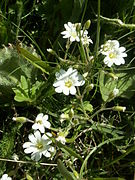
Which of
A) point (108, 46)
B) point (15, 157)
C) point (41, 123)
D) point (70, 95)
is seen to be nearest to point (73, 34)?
point (108, 46)

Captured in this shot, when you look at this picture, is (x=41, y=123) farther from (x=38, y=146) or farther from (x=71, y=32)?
(x=71, y=32)

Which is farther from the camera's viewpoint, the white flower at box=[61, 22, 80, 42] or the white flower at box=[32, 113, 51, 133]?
the white flower at box=[61, 22, 80, 42]

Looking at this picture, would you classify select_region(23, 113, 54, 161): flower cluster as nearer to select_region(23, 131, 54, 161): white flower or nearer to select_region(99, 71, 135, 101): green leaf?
select_region(23, 131, 54, 161): white flower

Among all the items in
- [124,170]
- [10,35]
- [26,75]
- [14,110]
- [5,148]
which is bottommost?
[124,170]

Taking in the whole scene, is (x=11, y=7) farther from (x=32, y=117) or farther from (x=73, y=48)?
(x=32, y=117)

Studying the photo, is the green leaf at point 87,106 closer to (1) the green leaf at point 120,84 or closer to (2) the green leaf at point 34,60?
(1) the green leaf at point 120,84

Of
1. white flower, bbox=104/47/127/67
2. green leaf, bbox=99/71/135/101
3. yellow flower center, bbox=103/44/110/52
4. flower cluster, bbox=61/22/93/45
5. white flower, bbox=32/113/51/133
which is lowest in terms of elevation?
white flower, bbox=32/113/51/133

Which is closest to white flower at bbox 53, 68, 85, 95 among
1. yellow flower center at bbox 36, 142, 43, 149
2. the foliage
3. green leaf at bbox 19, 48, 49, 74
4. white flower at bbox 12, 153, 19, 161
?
the foliage

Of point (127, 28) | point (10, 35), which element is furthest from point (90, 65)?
point (10, 35)

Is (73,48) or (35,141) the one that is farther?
(73,48)
